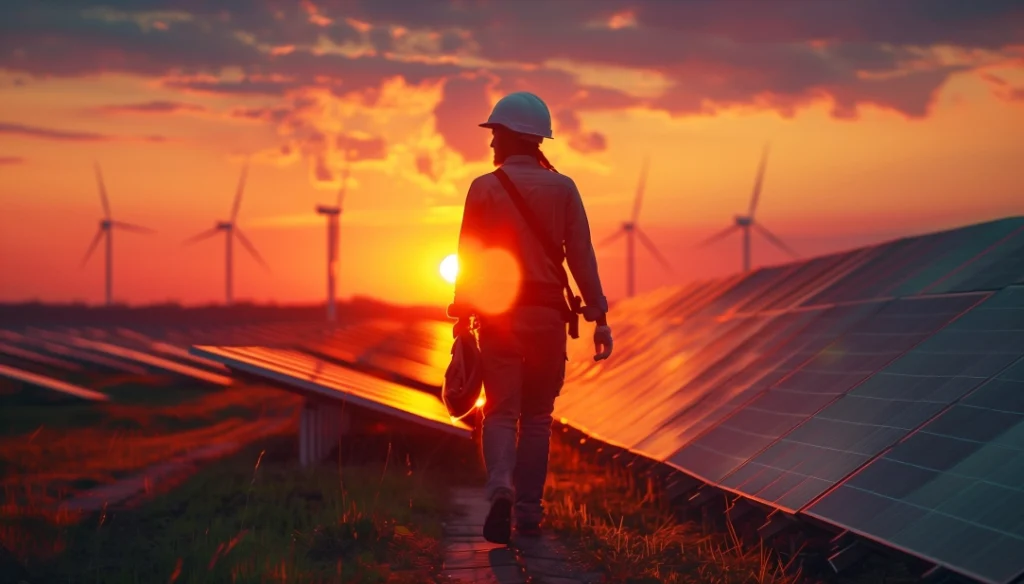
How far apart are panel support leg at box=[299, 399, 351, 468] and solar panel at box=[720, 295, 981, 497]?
5.02 meters

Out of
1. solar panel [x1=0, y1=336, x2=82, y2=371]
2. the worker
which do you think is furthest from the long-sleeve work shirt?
solar panel [x1=0, y1=336, x2=82, y2=371]

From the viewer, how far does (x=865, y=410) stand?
305 inches

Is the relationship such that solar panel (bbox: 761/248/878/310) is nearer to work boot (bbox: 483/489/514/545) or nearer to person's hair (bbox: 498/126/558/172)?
person's hair (bbox: 498/126/558/172)

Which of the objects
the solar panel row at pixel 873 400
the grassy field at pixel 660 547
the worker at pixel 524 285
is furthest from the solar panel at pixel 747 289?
the worker at pixel 524 285

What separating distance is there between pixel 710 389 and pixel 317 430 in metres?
4.28

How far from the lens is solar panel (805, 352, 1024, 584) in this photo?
5117 mm

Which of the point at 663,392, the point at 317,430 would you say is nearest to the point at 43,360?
the point at 317,430

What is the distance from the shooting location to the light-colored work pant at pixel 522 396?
7086 mm

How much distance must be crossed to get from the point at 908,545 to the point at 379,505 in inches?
161

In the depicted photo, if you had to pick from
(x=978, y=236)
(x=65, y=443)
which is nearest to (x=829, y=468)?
(x=978, y=236)

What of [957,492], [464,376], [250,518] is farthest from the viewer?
[250,518]

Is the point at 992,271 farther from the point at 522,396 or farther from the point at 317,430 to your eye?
the point at 317,430

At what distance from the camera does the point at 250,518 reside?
8484mm

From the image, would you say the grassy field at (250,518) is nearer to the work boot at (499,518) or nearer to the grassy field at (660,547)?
the work boot at (499,518)
